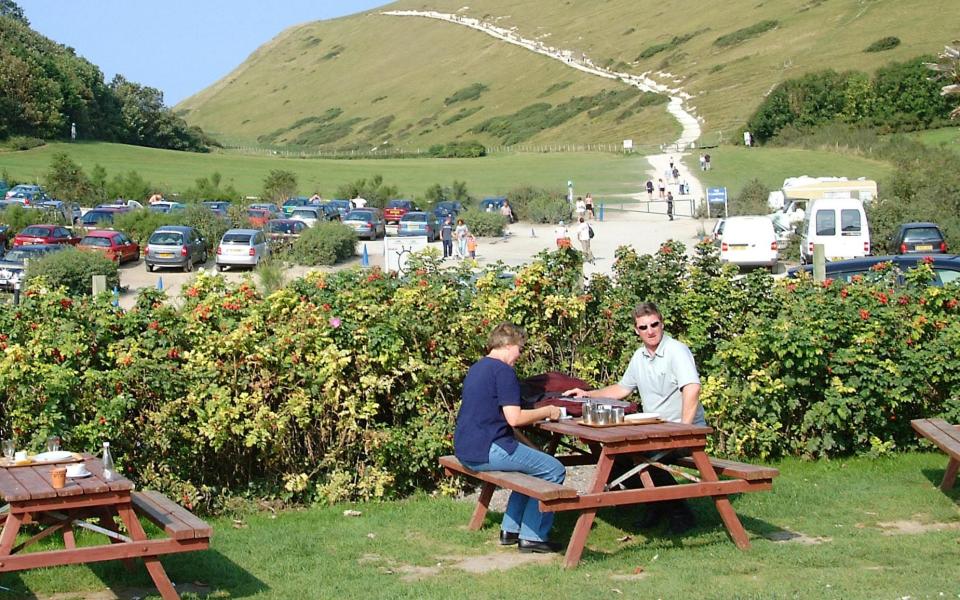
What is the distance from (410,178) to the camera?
305 feet

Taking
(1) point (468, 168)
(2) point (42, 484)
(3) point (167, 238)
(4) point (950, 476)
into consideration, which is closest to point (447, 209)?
(3) point (167, 238)

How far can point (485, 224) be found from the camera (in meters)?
54.8

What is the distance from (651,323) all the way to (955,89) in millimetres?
8369

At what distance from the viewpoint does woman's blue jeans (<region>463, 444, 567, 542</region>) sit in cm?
718

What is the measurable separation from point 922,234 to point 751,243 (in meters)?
5.44

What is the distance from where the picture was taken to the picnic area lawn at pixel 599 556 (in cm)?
635

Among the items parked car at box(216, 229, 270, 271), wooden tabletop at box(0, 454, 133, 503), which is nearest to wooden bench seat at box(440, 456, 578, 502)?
wooden tabletop at box(0, 454, 133, 503)

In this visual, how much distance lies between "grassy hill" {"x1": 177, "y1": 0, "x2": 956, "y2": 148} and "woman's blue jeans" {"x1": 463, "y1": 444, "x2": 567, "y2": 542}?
335 feet

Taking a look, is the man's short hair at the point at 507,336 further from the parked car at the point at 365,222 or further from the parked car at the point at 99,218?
the parked car at the point at 365,222

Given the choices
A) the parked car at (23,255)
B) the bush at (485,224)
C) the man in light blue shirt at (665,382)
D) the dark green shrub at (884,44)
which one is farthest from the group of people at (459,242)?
the dark green shrub at (884,44)

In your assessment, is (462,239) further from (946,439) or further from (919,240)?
(946,439)

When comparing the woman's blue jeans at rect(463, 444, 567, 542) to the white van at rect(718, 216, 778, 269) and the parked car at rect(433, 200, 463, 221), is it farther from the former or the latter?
the parked car at rect(433, 200, 463, 221)

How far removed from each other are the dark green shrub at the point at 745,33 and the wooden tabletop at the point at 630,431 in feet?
467

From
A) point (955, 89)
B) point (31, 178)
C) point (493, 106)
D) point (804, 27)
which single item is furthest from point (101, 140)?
point (955, 89)
